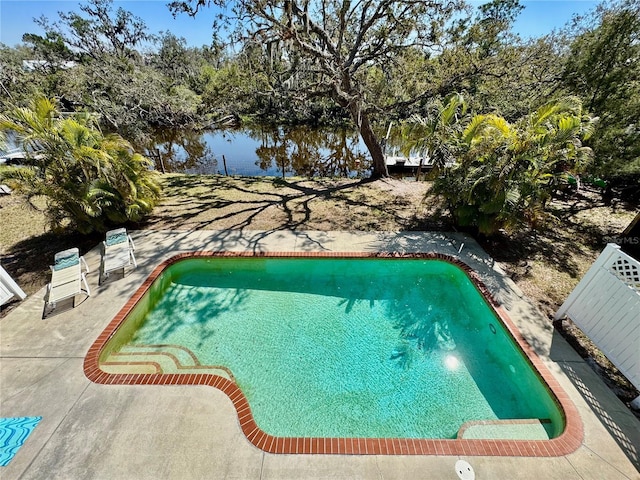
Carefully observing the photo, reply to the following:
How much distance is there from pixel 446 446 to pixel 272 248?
4.76 metres

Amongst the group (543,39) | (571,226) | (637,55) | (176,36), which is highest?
(176,36)

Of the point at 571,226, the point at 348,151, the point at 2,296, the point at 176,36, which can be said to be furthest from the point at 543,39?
the point at 176,36

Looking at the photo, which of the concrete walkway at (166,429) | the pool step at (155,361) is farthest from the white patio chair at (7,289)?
the pool step at (155,361)

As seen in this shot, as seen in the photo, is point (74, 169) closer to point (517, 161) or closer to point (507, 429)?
point (507, 429)

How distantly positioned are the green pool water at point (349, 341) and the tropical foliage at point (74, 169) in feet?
7.64

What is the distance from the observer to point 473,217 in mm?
6617

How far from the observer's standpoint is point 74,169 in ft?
19.8

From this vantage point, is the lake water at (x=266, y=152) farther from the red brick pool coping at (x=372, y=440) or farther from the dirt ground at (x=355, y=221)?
the red brick pool coping at (x=372, y=440)

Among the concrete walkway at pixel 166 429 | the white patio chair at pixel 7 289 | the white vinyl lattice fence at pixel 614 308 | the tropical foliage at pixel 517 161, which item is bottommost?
the concrete walkway at pixel 166 429

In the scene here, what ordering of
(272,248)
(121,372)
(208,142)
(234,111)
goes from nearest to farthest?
(121,372) < (272,248) < (208,142) < (234,111)

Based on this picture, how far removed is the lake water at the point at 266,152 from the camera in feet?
46.0

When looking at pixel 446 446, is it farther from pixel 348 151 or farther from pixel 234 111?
pixel 234 111

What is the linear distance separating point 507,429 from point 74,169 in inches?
351

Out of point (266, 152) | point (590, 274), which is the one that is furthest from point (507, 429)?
point (266, 152)
